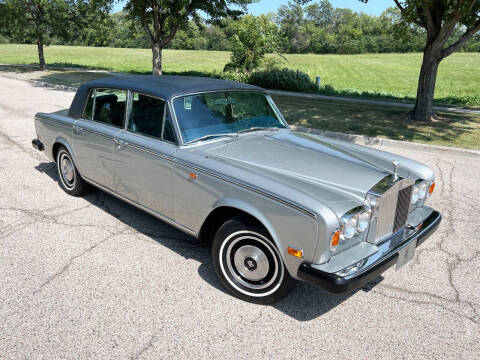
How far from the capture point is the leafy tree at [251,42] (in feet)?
64.8

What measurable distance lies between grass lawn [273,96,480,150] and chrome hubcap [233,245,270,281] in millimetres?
7047

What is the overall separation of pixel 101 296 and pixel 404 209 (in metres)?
2.60

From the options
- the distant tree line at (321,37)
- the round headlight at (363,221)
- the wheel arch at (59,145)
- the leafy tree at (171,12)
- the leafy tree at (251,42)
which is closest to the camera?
the round headlight at (363,221)

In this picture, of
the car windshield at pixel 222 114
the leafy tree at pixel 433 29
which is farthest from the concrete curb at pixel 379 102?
the car windshield at pixel 222 114

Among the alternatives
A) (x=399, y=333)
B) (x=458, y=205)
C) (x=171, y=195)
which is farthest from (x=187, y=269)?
(x=458, y=205)

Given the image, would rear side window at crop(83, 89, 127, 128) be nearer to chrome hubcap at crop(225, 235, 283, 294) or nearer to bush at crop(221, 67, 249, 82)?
chrome hubcap at crop(225, 235, 283, 294)

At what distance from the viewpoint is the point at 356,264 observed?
2781 millimetres

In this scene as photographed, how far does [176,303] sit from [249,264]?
67 cm

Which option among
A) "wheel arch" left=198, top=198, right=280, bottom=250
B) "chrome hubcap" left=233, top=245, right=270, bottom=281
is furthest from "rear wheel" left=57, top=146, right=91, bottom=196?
"chrome hubcap" left=233, top=245, right=270, bottom=281

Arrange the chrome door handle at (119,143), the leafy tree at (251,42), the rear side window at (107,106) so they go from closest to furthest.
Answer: the chrome door handle at (119,143) → the rear side window at (107,106) → the leafy tree at (251,42)

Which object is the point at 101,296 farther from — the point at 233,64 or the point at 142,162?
the point at 233,64

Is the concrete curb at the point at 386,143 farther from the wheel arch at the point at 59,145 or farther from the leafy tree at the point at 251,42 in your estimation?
the leafy tree at the point at 251,42

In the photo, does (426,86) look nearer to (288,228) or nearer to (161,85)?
(161,85)

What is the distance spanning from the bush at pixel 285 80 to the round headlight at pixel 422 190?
1484 centimetres
